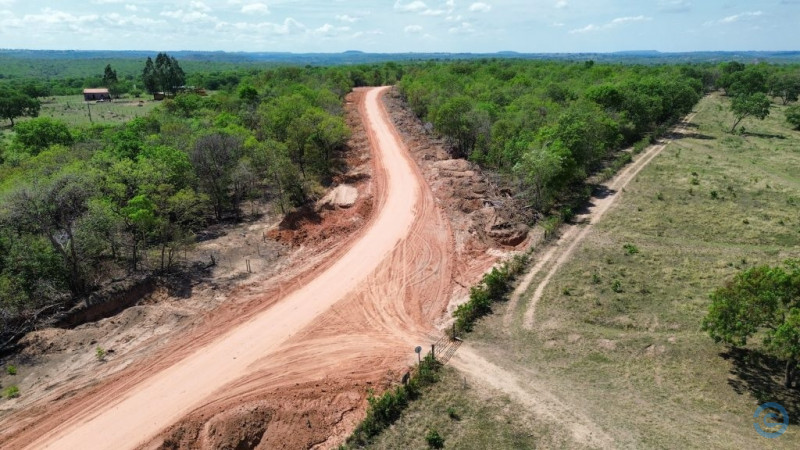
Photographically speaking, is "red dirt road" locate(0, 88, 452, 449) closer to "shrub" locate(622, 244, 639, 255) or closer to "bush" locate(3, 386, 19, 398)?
"bush" locate(3, 386, 19, 398)

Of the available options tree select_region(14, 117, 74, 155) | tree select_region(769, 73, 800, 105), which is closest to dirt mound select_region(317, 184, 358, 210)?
tree select_region(14, 117, 74, 155)

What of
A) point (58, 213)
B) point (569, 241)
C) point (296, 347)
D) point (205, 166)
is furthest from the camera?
point (205, 166)

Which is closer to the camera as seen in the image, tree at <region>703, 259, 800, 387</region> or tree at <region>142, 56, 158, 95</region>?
tree at <region>703, 259, 800, 387</region>

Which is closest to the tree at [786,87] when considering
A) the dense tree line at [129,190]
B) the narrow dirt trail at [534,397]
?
the dense tree line at [129,190]

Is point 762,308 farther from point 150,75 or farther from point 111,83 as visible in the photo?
point 111,83

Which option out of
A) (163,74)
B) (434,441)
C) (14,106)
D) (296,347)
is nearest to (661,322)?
(434,441)

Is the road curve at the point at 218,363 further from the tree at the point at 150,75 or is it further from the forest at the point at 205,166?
the tree at the point at 150,75
